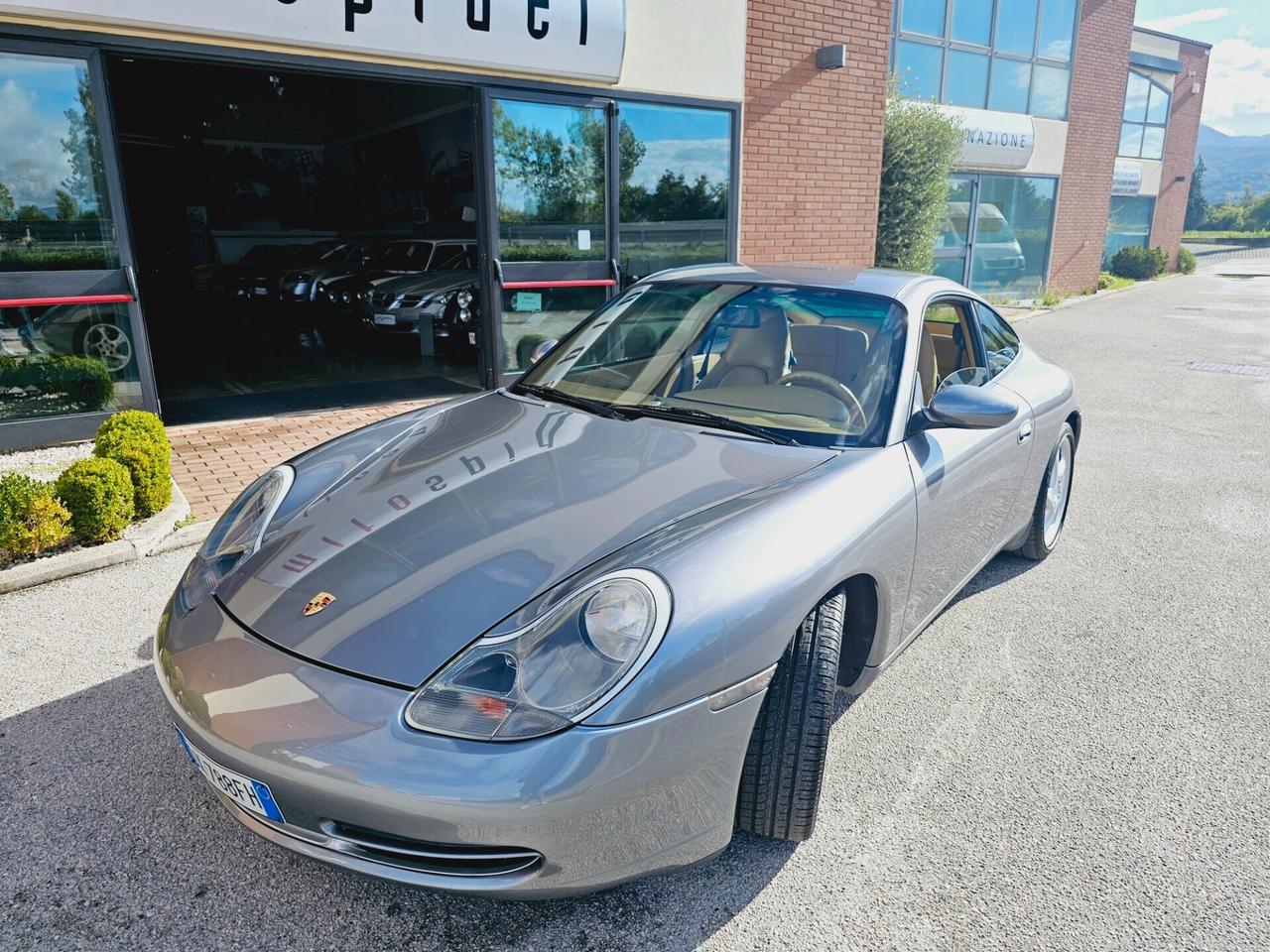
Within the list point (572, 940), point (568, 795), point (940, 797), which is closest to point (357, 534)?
point (568, 795)

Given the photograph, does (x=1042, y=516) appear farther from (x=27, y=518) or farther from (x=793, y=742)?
(x=27, y=518)

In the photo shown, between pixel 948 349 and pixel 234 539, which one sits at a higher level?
pixel 948 349

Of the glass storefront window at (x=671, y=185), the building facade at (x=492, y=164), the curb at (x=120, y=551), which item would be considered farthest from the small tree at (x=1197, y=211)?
the curb at (x=120, y=551)

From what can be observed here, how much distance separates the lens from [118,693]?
3.12 metres

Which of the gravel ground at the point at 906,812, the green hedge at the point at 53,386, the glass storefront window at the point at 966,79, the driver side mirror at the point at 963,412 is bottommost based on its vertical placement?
the gravel ground at the point at 906,812

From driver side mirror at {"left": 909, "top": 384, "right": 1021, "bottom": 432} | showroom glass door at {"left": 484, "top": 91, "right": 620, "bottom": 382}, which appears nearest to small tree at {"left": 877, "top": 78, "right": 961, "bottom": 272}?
showroom glass door at {"left": 484, "top": 91, "right": 620, "bottom": 382}

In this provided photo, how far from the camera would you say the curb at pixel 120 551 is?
159 inches

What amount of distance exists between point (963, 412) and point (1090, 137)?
19.5m

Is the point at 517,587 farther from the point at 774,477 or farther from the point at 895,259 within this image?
the point at 895,259

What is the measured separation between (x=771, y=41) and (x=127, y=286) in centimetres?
650

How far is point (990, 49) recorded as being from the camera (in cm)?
1606

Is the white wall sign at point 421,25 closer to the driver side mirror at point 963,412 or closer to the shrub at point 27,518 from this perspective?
the shrub at point 27,518

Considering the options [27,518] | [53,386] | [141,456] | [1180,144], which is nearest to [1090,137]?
[1180,144]

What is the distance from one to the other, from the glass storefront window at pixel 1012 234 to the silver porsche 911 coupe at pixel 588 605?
15683mm
